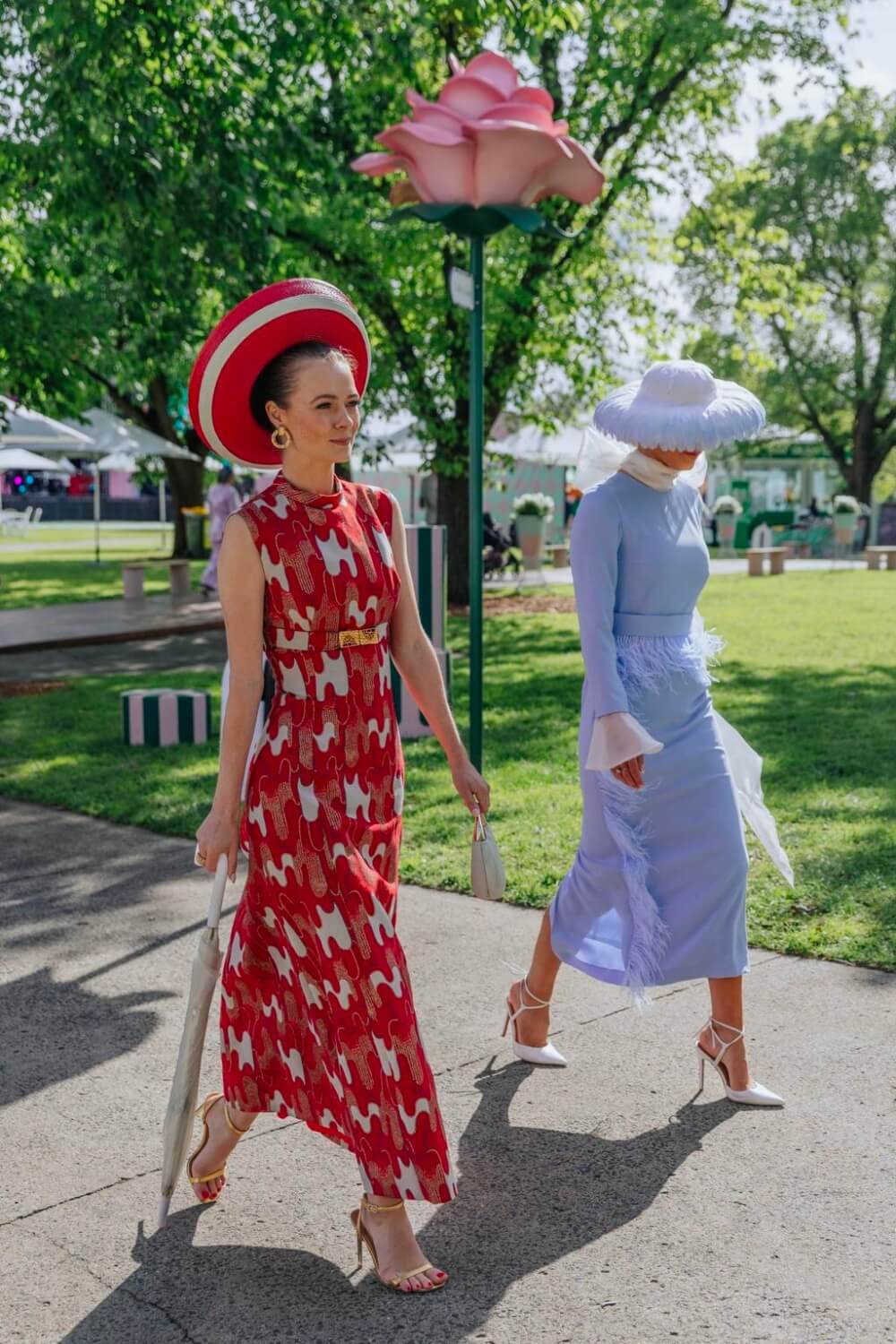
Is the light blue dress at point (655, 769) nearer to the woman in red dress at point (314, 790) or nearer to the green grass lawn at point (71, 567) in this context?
the woman in red dress at point (314, 790)

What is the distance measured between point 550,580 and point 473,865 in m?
21.0

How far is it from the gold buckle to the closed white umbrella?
0.53 m

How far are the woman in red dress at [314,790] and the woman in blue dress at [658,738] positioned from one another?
2.59 ft

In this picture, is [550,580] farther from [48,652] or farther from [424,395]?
[48,652]

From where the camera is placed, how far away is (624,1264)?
3.02 m

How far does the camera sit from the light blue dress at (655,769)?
380cm

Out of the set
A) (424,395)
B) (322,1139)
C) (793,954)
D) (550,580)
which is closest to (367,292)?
(424,395)

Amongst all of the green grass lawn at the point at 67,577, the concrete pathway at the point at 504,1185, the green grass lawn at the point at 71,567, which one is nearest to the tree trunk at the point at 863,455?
the green grass lawn at the point at 71,567

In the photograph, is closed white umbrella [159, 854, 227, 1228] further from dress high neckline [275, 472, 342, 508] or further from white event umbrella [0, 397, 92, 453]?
white event umbrella [0, 397, 92, 453]

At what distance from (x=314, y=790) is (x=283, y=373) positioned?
90 cm

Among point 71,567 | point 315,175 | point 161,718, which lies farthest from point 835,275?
point 161,718

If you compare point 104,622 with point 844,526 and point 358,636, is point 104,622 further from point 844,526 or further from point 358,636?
point 844,526

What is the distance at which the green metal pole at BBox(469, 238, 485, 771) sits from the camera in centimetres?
685

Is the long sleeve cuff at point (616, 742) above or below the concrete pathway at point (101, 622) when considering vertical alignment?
above
